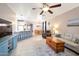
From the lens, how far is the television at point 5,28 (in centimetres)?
273

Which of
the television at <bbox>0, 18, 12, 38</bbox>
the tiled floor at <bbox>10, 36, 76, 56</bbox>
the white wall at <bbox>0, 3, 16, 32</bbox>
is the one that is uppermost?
the white wall at <bbox>0, 3, 16, 32</bbox>

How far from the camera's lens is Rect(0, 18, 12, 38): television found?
8.96ft

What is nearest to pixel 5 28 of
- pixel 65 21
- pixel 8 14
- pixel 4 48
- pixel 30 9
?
pixel 4 48

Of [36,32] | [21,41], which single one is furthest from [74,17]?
[21,41]

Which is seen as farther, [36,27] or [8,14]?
[8,14]

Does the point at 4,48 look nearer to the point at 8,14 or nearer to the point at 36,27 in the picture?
the point at 36,27

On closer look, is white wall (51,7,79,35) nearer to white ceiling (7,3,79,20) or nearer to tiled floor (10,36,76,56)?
white ceiling (7,3,79,20)

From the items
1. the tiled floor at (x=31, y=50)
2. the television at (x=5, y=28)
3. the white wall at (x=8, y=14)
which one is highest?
the white wall at (x=8, y=14)

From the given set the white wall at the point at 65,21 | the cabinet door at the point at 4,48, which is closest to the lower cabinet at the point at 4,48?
the cabinet door at the point at 4,48

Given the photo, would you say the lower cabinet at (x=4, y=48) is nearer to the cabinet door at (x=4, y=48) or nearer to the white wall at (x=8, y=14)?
the cabinet door at (x=4, y=48)

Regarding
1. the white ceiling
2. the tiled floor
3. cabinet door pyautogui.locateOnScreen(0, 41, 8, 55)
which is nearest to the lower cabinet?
cabinet door pyautogui.locateOnScreen(0, 41, 8, 55)

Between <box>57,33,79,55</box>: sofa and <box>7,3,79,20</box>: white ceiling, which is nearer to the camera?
<box>7,3,79,20</box>: white ceiling

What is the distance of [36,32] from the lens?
3.14 meters

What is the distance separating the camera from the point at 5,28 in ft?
9.43
